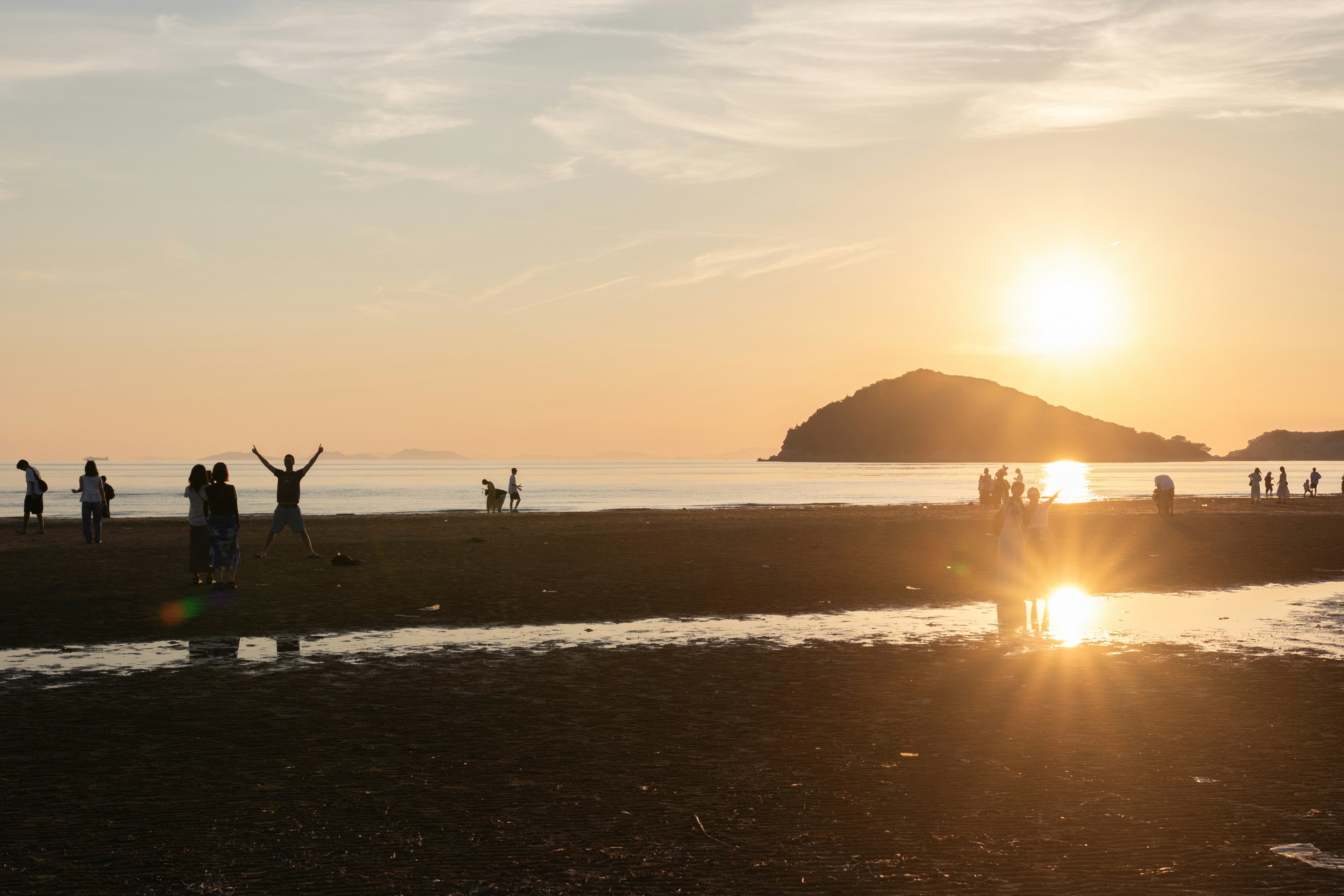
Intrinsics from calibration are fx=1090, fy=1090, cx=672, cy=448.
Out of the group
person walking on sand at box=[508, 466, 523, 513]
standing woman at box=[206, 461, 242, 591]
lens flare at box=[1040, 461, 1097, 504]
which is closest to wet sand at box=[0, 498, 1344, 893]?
standing woman at box=[206, 461, 242, 591]

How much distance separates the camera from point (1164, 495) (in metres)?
43.0

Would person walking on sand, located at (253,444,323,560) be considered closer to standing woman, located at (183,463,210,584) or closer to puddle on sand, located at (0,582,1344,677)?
standing woman, located at (183,463,210,584)

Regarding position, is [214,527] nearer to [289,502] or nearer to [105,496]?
[289,502]

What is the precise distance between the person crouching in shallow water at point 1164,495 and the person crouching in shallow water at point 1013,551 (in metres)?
25.6

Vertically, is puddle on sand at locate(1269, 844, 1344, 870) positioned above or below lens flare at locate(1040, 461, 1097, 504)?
below

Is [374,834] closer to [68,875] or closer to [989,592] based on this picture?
[68,875]

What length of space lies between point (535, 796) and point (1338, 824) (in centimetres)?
490

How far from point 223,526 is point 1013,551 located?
14.1 meters

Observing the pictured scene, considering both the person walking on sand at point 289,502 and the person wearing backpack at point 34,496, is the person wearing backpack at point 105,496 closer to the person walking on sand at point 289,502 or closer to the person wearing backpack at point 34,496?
the person wearing backpack at point 34,496

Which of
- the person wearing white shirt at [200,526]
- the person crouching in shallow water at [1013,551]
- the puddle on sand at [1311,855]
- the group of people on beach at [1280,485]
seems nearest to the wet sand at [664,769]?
the puddle on sand at [1311,855]

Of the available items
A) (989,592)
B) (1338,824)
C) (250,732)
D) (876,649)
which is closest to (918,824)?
(1338,824)

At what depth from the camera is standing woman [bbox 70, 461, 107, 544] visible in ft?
98.2

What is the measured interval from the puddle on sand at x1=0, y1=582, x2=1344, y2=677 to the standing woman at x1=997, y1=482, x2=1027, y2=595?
2.16ft

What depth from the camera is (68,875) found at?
5.72m
